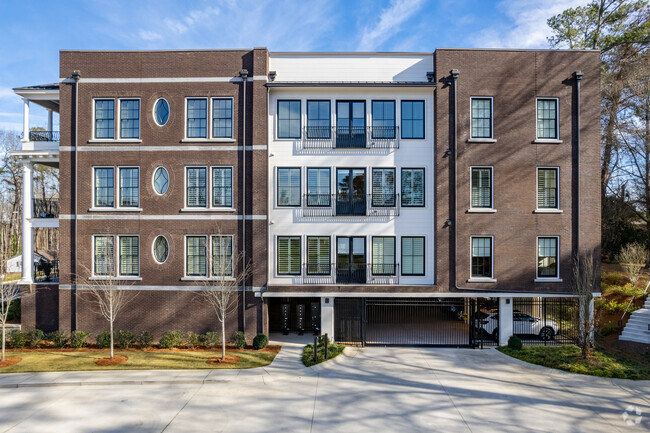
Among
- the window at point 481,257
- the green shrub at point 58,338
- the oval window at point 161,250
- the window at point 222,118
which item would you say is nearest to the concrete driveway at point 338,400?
the green shrub at point 58,338

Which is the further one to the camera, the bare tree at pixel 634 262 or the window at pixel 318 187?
the bare tree at pixel 634 262

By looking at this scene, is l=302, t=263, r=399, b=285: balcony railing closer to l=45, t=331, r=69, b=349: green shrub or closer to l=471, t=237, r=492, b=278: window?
l=471, t=237, r=492, b=278: window

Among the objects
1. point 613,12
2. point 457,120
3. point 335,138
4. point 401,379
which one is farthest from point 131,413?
point 613,12

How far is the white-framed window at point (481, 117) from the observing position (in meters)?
17.5

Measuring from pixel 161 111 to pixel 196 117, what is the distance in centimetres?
180

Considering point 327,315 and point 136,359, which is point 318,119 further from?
point 136,359

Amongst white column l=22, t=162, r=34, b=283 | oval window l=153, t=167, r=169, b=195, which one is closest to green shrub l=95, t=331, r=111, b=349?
white column l=22, t=162, r=34, b=283

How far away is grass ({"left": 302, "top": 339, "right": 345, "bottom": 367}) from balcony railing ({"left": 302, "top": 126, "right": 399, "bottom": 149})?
9.42 m

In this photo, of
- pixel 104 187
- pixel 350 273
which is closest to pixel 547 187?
pixel 350 273

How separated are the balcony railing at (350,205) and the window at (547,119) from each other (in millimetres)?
7893

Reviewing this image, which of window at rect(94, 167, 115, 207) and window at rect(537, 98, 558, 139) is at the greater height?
window at rect(537, 98, 558, 139)

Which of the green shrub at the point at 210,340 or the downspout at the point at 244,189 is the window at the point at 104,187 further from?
the green shrub at the point at 210,340

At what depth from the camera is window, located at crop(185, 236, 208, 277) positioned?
57.0ft

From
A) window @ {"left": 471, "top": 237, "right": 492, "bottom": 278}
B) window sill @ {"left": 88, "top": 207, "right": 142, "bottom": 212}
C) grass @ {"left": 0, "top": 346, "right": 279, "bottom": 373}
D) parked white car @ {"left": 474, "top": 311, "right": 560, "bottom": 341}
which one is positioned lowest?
grass @ {"left": 0, "top": 346, "right": 279, "bottom": 373}
